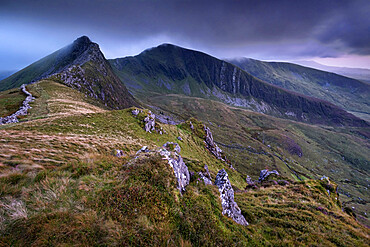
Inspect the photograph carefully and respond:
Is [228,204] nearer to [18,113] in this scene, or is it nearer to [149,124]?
[149,124]

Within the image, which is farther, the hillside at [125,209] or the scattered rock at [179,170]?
the scattered rock at [179,170]

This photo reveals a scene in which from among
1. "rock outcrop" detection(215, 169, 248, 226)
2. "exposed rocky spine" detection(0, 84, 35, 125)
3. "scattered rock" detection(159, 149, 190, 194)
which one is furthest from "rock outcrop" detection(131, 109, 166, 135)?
"rock outcrop" detection(215, 169, 248, 226)

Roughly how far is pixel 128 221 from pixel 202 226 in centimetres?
395

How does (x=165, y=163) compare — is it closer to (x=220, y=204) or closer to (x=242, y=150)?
(x=220, y=204)

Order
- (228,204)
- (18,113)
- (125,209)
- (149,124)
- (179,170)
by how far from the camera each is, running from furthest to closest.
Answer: (149,124) → (18,113) → (179,170) → (228,204) → (125,209)

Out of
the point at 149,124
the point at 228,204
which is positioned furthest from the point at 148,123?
the point at 228,204

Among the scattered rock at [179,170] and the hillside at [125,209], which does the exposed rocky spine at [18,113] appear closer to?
the hillside at [125,209]

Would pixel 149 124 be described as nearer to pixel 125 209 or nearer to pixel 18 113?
pixel 18 113

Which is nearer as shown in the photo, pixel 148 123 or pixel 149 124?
pixel 148 123

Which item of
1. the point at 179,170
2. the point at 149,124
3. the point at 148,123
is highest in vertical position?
the point at 179,170

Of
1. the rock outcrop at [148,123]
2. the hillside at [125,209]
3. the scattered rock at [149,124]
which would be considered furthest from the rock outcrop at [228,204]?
the rock outcrop at [148,123]

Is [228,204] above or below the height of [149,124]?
below

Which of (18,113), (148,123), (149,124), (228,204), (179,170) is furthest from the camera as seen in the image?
(149,124)

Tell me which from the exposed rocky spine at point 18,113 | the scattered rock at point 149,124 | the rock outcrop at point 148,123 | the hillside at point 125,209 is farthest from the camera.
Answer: the rock outcrop at point 148,123
